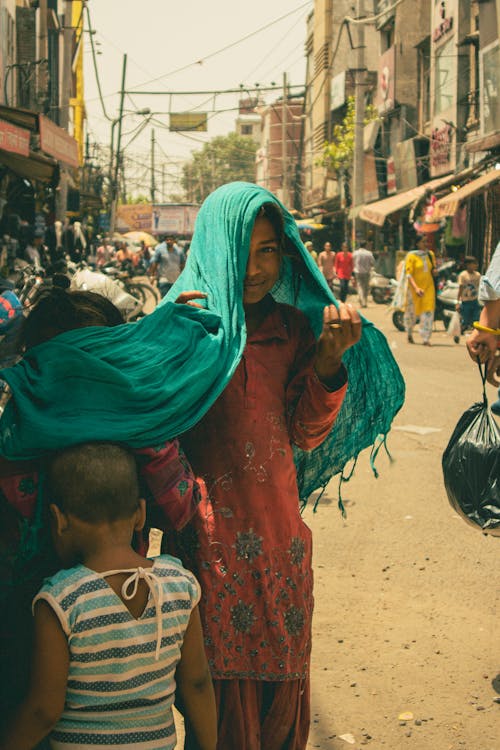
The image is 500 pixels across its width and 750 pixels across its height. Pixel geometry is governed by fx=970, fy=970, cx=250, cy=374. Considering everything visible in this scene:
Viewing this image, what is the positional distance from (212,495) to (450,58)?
82.6 feet

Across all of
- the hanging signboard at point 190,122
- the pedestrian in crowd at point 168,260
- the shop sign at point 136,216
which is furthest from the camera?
the shop sign at point 136,216

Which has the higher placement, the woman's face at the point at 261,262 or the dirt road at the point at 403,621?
the woman's face at the point at 261,262

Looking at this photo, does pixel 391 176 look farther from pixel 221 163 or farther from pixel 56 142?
pixel 221 163

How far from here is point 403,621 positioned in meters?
4.39

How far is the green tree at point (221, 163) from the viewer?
93188 mm

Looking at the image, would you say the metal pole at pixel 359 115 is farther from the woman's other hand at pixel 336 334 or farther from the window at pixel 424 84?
the woman's other hand at pixel 336 334

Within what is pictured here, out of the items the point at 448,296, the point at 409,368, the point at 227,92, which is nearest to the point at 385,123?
the point at 227,92

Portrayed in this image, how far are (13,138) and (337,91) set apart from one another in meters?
35.7

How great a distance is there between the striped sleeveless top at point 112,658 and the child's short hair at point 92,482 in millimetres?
118

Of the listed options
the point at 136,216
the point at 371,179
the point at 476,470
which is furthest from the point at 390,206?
the point at 136,216

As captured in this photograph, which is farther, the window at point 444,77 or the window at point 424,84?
the window at point 424,84

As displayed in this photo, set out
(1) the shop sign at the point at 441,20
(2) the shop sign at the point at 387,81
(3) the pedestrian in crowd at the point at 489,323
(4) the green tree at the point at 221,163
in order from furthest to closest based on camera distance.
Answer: (4) the green tree at the point at 221,163 → (2) the shop sign at the point at 387,81 → (1) the shop sign at the point at 441,20 → (3) the pedestrian in crowd at the point at 489,323

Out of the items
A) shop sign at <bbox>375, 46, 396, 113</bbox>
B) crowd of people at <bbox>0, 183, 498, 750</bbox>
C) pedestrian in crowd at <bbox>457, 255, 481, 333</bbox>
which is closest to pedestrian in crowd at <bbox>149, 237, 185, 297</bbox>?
pedestrian in crowd at <bbox>457, 255, 481, 333</bbox>

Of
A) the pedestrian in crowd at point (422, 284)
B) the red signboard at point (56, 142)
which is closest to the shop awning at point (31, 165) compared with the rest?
the red signboard at point (56, 142)
